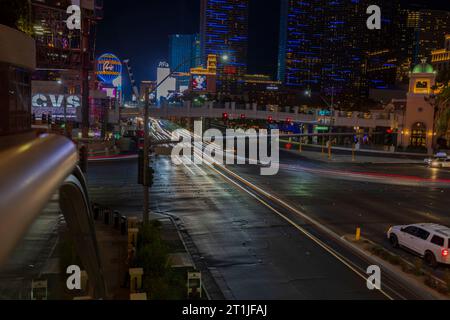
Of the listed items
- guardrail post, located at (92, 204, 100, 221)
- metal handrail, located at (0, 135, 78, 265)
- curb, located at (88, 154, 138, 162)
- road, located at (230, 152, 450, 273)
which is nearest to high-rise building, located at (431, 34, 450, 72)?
road, located at (230, 152, 450, 273)

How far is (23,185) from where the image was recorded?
286cm

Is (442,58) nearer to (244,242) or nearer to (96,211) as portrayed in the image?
(244,242)

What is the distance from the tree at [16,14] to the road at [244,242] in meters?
10.2

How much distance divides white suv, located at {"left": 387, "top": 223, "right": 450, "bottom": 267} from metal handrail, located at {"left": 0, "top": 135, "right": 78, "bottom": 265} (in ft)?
50.5

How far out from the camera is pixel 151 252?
14023 mm

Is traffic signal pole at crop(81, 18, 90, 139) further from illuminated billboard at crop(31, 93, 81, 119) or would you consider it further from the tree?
the tree

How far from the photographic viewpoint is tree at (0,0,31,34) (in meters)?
15.5

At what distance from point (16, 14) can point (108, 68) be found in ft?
262

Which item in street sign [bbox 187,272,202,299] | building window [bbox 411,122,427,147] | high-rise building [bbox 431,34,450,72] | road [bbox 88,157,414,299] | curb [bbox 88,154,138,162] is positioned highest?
high-rise building [bbox 431,34,450,72]

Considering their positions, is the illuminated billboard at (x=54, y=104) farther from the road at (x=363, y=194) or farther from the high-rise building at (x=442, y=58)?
the high-rise building at (x=442, y=58)

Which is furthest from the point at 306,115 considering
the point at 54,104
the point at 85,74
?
the point at 54,104

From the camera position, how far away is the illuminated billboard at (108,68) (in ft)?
305

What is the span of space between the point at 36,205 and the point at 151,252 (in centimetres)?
1136
